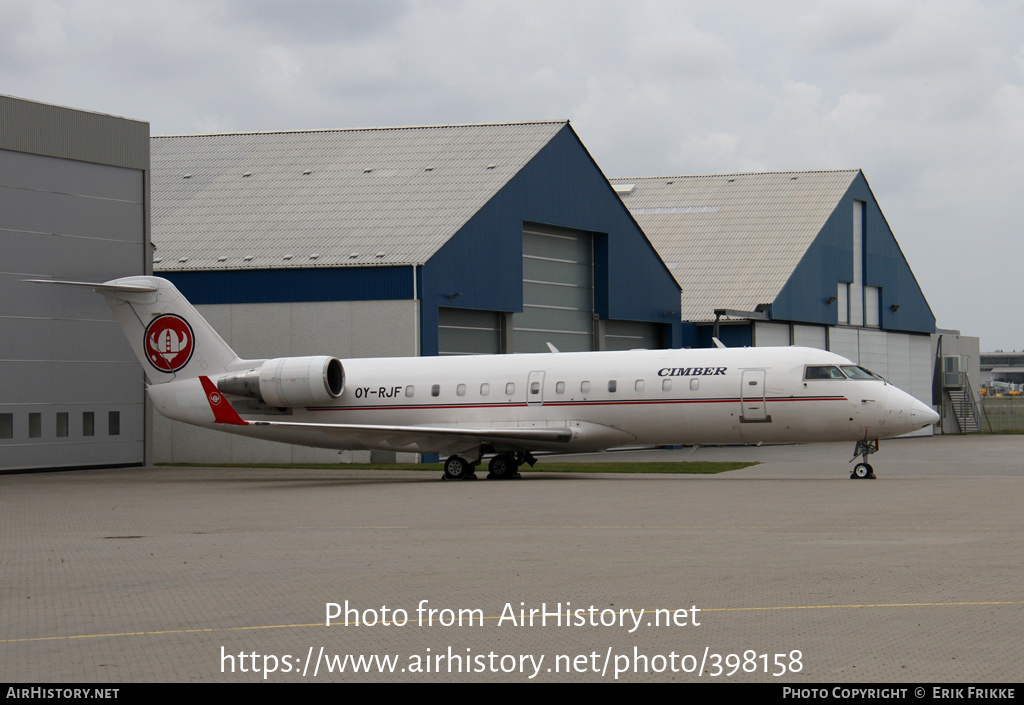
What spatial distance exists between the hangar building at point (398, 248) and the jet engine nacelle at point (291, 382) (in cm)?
663

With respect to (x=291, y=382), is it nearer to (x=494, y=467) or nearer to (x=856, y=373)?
(x=494, y=467)

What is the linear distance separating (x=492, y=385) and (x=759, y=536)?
15.3 meters

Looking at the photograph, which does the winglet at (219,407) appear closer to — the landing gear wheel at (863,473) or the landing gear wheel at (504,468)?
the landing gear wheel at (504,468)

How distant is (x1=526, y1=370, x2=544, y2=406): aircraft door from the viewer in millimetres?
30359

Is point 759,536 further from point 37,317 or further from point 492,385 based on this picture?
point 37,317

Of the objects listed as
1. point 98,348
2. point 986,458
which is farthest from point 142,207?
point 986,458

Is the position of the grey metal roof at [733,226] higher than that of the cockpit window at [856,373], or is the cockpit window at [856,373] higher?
the grey metal roof at [733,226]

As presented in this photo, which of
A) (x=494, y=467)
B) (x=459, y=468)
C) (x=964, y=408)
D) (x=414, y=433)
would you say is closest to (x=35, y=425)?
(x=414, y=433)

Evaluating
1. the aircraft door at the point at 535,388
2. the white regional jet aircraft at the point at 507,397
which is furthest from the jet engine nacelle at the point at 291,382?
the aircraft door at the point at 535,388

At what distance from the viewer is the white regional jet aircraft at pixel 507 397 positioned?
92.0 feet

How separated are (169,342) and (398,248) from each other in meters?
9.79

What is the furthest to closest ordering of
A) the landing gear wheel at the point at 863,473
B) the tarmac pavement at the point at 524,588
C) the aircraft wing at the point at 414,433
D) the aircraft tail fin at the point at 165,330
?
the aircraft tail fin at the point at 165,330 < the aircraft wing at the point at 414,433 < the landing gear wheel at the point at 863,473 < the tarmac pavement at the point at 524,588

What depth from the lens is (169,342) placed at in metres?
32.0

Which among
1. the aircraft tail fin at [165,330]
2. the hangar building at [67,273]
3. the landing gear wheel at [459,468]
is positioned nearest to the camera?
the landing gear wheel at [459,468]
